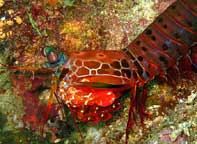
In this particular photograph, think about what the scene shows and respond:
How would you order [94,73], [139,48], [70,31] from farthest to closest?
1. [70,31]
2. [139,48]
3. [94,73]

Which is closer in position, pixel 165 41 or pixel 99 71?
pixel 99 71

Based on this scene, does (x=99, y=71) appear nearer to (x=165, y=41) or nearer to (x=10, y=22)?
(x=165, y=41)

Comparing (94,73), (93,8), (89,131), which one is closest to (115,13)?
(93,8)

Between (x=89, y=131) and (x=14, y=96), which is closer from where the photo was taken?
(x=89, y=131)

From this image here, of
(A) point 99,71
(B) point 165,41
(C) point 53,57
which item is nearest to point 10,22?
(C) point 53,57

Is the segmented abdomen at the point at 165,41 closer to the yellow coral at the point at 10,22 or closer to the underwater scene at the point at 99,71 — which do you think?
the underwater scene at the point at 99,71

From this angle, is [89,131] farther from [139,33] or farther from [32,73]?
[139,33]

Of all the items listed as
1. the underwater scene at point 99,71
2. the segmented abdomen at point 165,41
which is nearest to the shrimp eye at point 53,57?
the underwater scene at point 99,71

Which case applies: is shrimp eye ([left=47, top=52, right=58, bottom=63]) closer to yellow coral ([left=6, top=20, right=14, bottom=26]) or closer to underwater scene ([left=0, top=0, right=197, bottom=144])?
underwater scene ([left=0, top=0, right=197, bottom=144])
